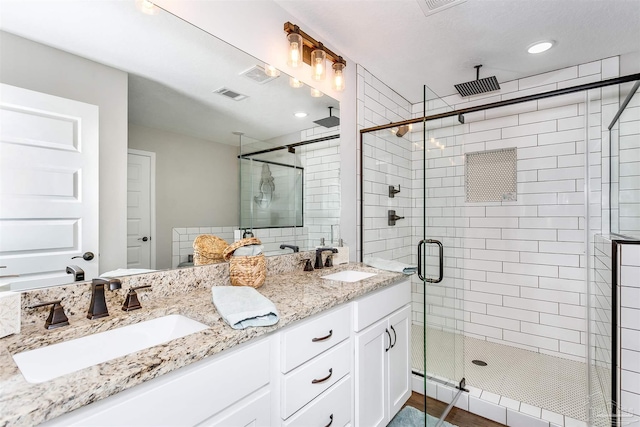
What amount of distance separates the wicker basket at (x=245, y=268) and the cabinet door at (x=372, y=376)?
56cm

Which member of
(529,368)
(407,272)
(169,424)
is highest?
(407,272)

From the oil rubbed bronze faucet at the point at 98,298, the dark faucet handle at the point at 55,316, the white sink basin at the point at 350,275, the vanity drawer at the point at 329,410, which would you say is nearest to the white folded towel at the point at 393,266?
the white sink basin at the point at 350,275

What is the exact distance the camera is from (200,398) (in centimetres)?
81

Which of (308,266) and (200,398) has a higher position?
(308,266)

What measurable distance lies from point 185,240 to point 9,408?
2.94 feet

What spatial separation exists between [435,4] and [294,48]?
2.88 feet

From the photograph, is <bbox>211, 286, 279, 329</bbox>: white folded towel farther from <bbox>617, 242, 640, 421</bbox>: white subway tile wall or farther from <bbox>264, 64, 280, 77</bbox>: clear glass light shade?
<bbox>617, 242, 640, 421</bbox>: white subway tile wall

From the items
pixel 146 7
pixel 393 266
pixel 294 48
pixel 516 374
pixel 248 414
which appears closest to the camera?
pixel 248 414

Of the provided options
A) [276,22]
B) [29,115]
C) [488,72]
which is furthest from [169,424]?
[488,72]

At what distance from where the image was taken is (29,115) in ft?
3.22

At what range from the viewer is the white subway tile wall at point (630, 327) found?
1390 millimetres

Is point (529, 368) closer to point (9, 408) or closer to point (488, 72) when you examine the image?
point (488, 72)

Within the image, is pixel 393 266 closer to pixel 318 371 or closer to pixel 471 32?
pixel 318 371

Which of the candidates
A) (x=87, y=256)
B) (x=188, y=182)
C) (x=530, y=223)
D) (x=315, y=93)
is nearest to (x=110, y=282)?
(x=87, y=256)
